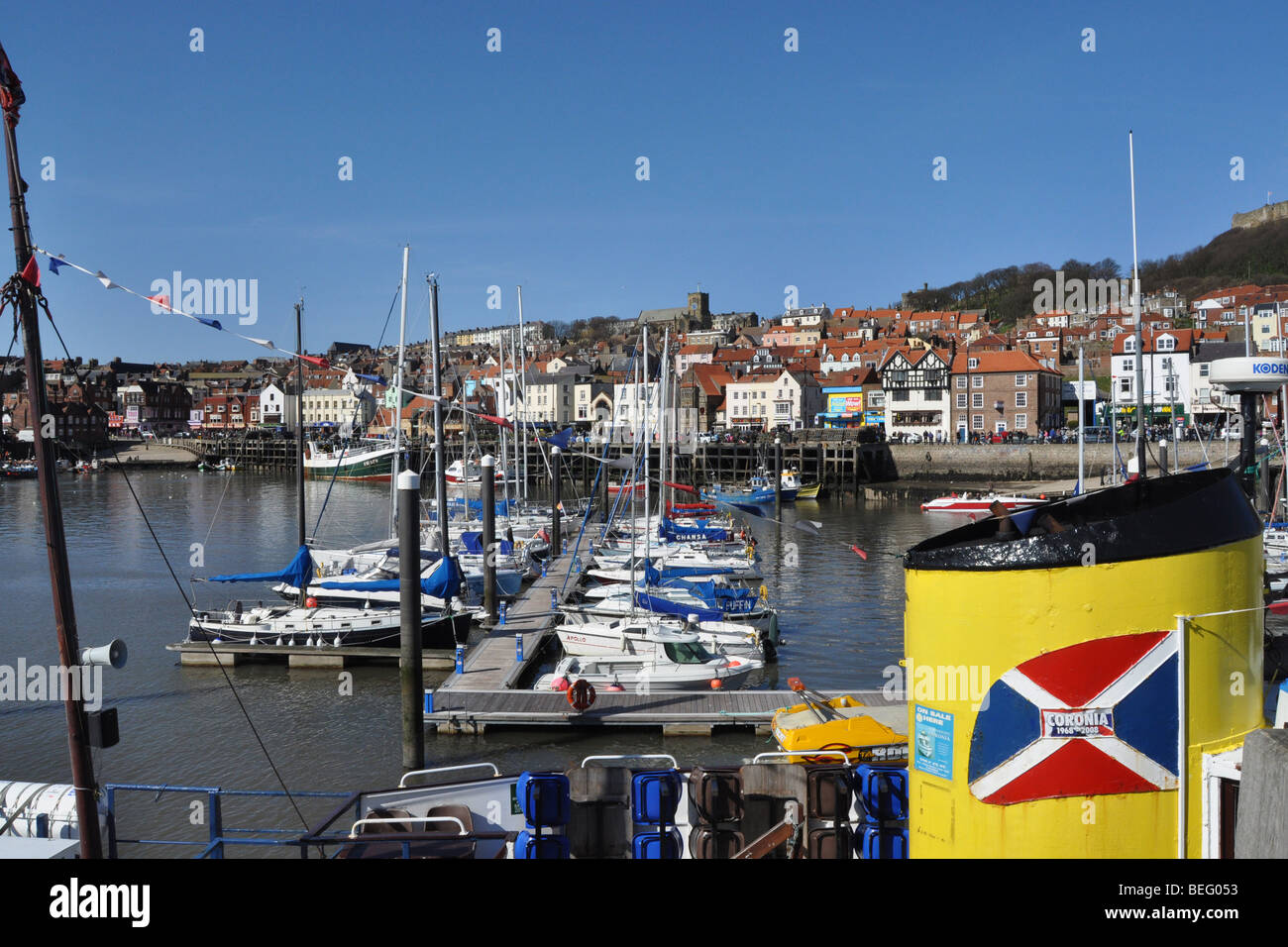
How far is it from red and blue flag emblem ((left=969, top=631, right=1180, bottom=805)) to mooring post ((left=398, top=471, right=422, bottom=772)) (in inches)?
470

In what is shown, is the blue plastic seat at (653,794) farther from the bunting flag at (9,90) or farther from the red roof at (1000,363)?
the red roof at (1000,363)

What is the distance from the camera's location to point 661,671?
67.3ft

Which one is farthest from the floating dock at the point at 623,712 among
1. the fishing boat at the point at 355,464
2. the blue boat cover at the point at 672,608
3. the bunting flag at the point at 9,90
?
the fishing boat at the point at 355,464

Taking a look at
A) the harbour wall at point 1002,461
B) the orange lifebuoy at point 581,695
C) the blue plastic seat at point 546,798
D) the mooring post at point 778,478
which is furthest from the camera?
the harbour wall at point 1002,461

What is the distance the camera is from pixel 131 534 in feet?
171

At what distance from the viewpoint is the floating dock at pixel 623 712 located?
60.4 feet

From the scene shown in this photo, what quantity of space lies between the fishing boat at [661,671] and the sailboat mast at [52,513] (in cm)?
1211

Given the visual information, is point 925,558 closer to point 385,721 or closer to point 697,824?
point 697,824

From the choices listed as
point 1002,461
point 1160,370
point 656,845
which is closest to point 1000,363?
point 1160,370

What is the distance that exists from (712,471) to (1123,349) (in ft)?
117

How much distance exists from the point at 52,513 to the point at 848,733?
9.90 metres

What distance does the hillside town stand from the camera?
272ft

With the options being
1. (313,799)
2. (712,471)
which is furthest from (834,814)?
(712,471)

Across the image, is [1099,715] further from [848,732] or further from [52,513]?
[848,732]
